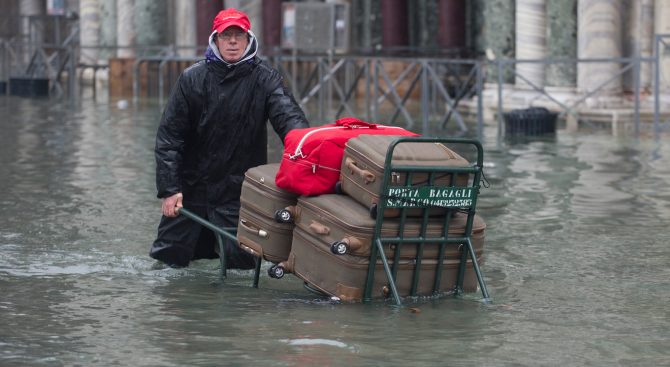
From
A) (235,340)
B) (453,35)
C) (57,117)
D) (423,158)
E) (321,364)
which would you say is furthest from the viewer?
(453,35)

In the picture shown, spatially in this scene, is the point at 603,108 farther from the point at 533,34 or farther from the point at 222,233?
the point at 222,233

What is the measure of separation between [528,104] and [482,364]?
13530 millimetres

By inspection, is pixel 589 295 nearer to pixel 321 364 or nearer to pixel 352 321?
pixel 352 321

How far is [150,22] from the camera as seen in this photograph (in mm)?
27844

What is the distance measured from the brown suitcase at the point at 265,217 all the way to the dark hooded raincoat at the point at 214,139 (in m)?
0.45

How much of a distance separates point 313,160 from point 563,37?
12335 mm

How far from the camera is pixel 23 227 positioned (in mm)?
7551

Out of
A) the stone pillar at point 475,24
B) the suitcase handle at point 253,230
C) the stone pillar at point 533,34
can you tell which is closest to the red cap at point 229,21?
the suitcase handle at point 253,230

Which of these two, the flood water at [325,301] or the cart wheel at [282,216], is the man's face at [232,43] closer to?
the cart wheel at [282,216]

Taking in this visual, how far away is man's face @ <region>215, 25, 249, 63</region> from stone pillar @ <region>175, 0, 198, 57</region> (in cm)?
2407

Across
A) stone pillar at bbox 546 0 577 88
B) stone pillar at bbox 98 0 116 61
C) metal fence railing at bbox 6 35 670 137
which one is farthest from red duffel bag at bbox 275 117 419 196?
stone pillar at bbox 98 0 116 61

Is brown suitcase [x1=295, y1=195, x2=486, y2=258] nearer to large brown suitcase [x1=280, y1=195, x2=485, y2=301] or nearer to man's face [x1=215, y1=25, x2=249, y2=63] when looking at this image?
large brown suitcase [x1=280, y1=195, x2=485, y2=301]

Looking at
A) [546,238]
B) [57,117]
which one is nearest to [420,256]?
[546,238]

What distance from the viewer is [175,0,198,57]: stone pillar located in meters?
29.9
